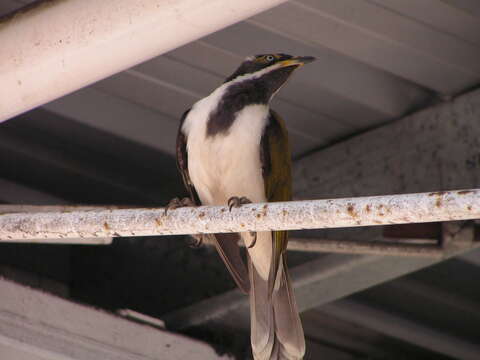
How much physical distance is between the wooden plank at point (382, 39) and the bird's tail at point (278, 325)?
3.48ft

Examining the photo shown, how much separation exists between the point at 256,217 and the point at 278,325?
1376mm

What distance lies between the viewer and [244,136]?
4.35 metres

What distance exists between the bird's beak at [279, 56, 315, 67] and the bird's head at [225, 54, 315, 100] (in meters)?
0.02

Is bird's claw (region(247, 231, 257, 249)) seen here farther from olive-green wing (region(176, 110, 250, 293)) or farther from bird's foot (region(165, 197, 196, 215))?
bird's foot (region(165, 197, 196, 215))

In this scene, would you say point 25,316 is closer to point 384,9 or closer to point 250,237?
point 250,237

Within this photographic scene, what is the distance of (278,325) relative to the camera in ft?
14.0

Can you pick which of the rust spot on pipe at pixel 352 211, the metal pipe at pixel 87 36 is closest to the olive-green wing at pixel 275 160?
the metal pipe at pixel 87 36

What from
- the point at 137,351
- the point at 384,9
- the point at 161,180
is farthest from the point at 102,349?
the point at 384,9

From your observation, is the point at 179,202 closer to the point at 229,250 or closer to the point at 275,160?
the point at 229,250

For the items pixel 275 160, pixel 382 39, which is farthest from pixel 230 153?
pixel 382 39

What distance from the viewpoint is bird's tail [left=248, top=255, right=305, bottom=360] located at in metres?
4.20

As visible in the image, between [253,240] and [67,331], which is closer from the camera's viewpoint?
[253,240]

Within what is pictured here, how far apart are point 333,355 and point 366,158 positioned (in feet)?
7.10

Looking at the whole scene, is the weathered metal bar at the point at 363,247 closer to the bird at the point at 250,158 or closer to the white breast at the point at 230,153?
the bird at the point at 250,158
